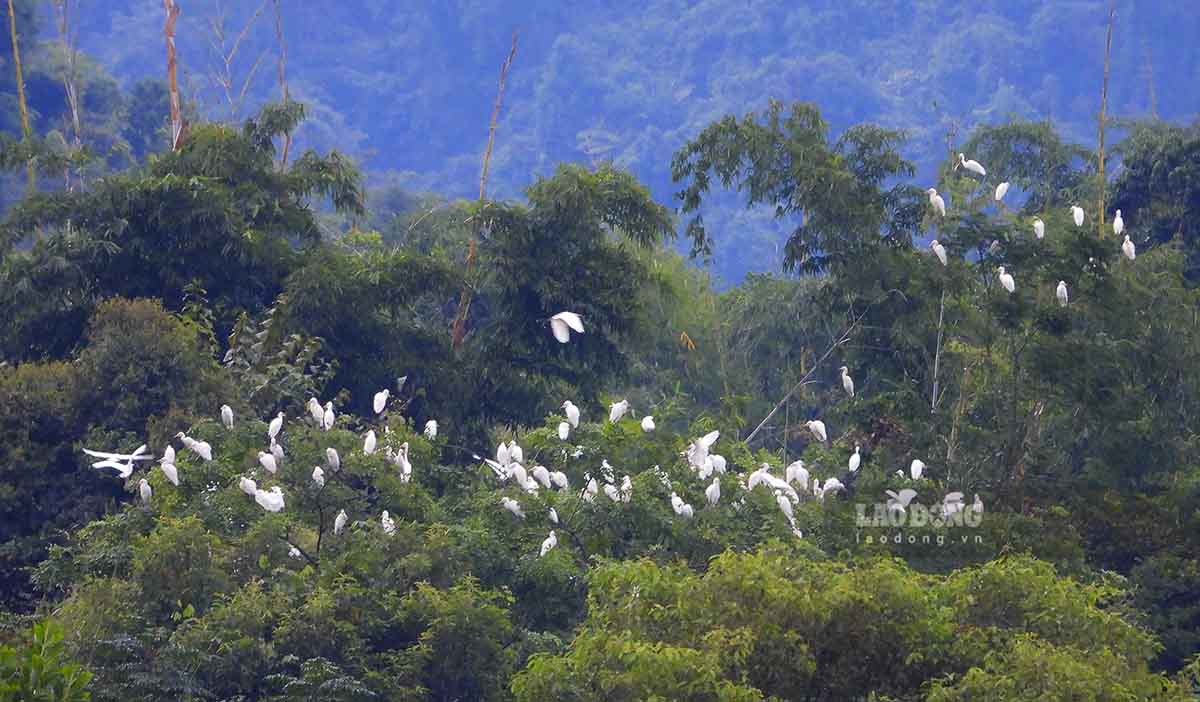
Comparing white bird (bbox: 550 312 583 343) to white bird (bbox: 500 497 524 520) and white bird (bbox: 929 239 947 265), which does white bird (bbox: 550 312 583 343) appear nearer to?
white bird (bbox: 500 497 524 520)

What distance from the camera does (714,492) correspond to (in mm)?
7547

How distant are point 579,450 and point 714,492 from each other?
91 centimetres

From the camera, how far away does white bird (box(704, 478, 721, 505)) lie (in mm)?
7535

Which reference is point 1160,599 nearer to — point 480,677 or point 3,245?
point 480,677

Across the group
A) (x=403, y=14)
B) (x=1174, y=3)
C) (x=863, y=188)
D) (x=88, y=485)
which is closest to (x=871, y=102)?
(x=1174, y=3)

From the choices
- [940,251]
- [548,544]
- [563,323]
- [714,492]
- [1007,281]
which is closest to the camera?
[548,544]

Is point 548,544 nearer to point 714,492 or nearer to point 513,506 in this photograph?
point 513,506

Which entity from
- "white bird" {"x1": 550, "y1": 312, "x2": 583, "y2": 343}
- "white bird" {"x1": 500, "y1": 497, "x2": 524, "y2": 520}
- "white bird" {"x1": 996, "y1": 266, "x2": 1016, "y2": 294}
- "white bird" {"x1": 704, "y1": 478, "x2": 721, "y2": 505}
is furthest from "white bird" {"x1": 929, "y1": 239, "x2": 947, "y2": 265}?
"white bird" {"x1": 500, "y1": 497, "x2": 524, "y2": 520}

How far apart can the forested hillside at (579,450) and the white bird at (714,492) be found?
0.02 meters

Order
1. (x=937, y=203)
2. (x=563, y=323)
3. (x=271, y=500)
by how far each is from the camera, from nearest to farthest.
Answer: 1. (x=271, y=500)
2. (x=563, y=323)
3. (x=937, y=203)

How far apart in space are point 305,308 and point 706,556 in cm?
400

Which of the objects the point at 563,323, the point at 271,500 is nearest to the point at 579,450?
the point at 563,323

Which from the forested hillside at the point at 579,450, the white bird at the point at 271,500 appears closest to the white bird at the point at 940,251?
the forested hillside at the point at 579,450

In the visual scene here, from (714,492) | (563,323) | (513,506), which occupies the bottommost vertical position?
(513,506)
